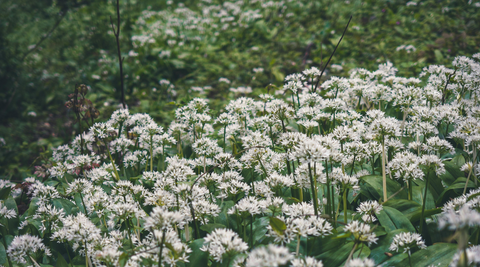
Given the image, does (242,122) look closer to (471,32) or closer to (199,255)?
(199,255)

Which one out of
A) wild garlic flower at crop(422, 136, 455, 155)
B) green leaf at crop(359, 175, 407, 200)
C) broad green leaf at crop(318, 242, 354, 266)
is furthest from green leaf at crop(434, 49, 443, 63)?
broad green leaf at crop(318, 242, 354, 266)

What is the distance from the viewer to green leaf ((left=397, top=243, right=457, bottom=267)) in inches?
66.4

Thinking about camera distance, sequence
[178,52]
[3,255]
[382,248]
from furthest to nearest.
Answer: [178,52], [3,255], [382,248]

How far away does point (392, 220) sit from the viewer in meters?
2.00

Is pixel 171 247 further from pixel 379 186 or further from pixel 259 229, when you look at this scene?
pixel 379 186

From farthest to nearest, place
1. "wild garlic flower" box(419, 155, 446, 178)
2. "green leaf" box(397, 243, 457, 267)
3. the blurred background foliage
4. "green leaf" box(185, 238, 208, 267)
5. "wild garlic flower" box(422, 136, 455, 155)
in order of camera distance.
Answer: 1. the blurred background foliage
2. "wild garlic flower" box(422, 136, 455, 155)
3. "wild garlic flower" box(419, 155, 446, 178)
4. "green leaf" box(185, 238, 208, 267)
5. "green leaf" box(397, 243, 457, 267)

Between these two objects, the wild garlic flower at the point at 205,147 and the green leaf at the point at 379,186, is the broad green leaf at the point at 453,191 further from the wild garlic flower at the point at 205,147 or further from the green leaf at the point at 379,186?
the wild garlic flower at the point at 205,147

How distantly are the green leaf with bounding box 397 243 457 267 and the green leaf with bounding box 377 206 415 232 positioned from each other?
0.79ft

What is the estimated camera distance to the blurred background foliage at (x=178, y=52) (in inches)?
222

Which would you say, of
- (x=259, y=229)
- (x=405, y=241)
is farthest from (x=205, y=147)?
(x=405, y=241)

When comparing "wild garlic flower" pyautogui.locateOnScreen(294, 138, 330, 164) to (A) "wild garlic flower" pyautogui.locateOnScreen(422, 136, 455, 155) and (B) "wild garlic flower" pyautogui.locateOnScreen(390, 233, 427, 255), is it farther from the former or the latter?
(A) "wild garlic flower" pyautogui.locateOnScreen(422, 136, 455, 155)

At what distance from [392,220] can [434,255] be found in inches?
12.8

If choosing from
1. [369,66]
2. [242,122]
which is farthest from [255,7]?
[242,122]

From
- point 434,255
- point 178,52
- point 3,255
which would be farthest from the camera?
point 178,52
